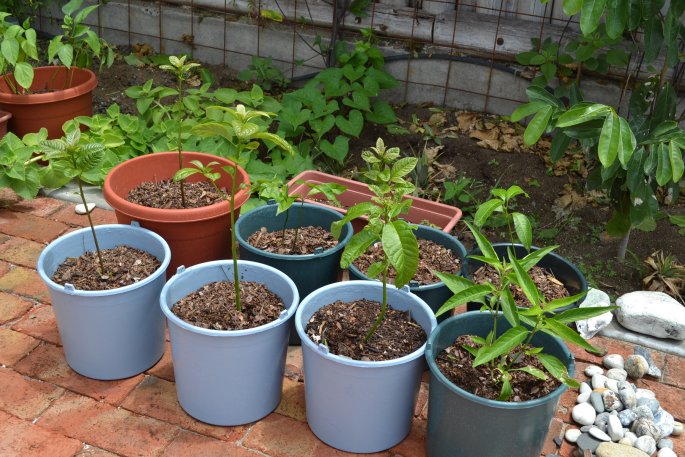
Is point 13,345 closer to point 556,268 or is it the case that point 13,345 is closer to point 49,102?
point 49,102

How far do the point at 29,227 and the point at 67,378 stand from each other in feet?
3.47

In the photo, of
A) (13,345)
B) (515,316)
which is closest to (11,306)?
(13,345)

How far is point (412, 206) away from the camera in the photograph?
133 inches

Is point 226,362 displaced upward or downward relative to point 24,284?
upward

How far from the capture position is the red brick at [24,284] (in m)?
3.08

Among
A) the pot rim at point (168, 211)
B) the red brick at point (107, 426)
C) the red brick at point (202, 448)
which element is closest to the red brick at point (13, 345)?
the red brick at point (107, 426)

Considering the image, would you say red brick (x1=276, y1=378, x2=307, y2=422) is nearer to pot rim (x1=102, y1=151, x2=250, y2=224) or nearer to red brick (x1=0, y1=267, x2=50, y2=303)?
pot rim (x1=102, y1=151, x2=250, y2=224)

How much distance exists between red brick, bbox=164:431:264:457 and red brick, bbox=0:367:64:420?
18.2 inches

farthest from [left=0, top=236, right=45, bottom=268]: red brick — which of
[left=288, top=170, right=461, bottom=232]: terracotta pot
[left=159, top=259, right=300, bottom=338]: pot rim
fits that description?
[left=288, top=170, right=461, bottom=232]: terracotta pot

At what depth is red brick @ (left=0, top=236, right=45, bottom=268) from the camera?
10.7ft

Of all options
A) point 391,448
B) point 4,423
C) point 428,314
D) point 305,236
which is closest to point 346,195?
point 305,236

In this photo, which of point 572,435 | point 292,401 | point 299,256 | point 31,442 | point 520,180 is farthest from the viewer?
point 520,180

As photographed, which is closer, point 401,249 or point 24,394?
point 401,249

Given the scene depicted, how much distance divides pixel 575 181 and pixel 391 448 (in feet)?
6.14
